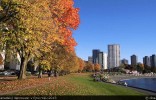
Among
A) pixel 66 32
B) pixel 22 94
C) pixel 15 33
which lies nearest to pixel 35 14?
pixel 15 33

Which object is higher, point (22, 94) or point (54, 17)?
point (54, 17)

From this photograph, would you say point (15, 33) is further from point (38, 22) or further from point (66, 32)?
point (66, 32)

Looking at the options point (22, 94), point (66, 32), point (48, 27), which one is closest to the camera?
point (22, 94)

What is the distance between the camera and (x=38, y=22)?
21.2 metres

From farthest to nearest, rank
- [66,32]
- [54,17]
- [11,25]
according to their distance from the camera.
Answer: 1. [66,32]
2. [54,17]
3. [11,25]

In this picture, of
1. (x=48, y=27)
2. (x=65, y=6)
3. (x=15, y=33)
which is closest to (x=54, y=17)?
(x=65, y=6)

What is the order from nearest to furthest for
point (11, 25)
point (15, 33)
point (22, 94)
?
point (22, 94)
point (15, 33)
point (11, 25)

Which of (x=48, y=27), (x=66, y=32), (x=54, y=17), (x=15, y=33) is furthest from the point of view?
(x=66, y=32)

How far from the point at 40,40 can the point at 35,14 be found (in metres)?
2.26

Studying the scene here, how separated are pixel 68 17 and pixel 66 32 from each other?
187cm

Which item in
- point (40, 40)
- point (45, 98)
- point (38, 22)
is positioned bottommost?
point (45, 98)

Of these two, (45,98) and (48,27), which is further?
(48,27)

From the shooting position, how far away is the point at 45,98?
1742 centimetres

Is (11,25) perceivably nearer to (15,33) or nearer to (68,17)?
(15,33)
